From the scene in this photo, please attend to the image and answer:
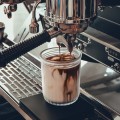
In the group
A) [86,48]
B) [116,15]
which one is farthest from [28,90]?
[116,15]

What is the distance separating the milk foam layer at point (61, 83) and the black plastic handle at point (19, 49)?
77 mm

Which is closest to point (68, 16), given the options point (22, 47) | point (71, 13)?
point (71, 13)

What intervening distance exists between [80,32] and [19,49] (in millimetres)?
132

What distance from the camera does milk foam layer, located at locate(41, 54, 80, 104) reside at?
780 mm

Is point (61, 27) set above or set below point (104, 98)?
above

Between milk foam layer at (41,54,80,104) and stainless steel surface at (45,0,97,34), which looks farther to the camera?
milk foam layer at (41,54,80,104)

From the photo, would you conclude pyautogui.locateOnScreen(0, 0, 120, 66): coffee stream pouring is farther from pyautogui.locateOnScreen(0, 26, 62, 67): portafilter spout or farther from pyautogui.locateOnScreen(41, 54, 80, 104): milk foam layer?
pyautogui.locateOnScreen(41, 54, 80, 104): milk foam layer

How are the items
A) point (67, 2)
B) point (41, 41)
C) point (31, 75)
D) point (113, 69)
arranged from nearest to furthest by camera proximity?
point (67, 2), point (41, 41), point (113, 69), point (31, 75)

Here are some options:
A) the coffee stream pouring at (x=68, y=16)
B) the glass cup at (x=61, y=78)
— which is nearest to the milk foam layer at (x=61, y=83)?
the glass cup at (x=61, y=78)

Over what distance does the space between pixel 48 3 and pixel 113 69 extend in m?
0.30

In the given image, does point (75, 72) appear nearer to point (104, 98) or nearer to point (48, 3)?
point (104, 98)

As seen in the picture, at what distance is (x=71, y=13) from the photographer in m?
0.64

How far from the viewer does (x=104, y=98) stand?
0.82 meters

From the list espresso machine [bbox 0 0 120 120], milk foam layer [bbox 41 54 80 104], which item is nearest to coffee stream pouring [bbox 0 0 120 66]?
espresso machine [bbox 0 0 120 120]
